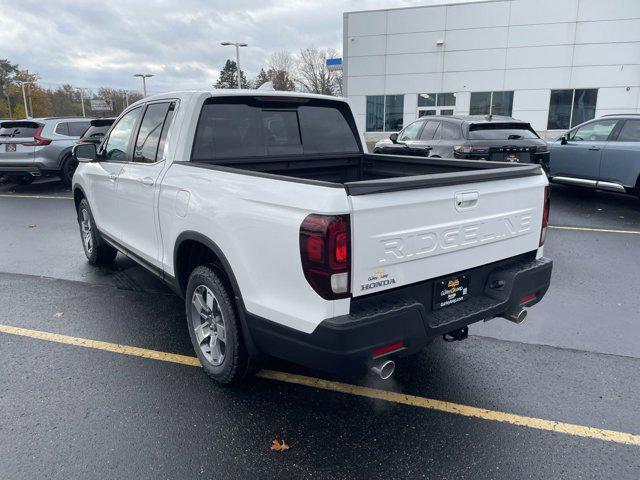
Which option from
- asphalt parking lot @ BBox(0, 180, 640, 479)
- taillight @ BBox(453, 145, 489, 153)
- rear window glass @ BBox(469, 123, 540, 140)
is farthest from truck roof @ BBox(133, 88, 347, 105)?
rear window glass @ BBox(469, 123, 540, 140)

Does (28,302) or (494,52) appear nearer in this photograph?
(28,302)

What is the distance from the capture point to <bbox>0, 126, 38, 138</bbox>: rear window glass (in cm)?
1191

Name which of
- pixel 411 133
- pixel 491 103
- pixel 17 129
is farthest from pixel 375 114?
pixel 17 129

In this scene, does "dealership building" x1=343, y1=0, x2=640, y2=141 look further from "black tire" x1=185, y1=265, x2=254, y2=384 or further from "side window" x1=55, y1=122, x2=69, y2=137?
"black tire" x1=185, y1=265, x2=254, y2=384

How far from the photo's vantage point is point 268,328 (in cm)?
264

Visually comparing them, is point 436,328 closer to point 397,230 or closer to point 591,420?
point 397,230

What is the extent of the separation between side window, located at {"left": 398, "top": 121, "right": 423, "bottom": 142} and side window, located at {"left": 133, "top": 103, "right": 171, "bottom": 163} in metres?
7.61

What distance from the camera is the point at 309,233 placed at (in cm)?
232

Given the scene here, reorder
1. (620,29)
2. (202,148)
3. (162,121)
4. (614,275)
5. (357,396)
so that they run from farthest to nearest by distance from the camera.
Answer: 1. (620,29)
2. (614,275)
3. (162,121)
4. (202,148)
5. (357,396)

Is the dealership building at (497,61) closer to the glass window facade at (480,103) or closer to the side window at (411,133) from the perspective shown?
the glass window facade at (480,103)

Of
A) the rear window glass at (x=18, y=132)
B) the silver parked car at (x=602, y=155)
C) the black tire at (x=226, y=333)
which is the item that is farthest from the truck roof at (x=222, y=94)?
the rear window glass at (x=18, y=132)

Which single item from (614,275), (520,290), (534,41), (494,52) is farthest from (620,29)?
(520,290)

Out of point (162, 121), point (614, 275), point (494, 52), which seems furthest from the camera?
point (494, 52)

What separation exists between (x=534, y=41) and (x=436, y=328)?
2936 centimetres
